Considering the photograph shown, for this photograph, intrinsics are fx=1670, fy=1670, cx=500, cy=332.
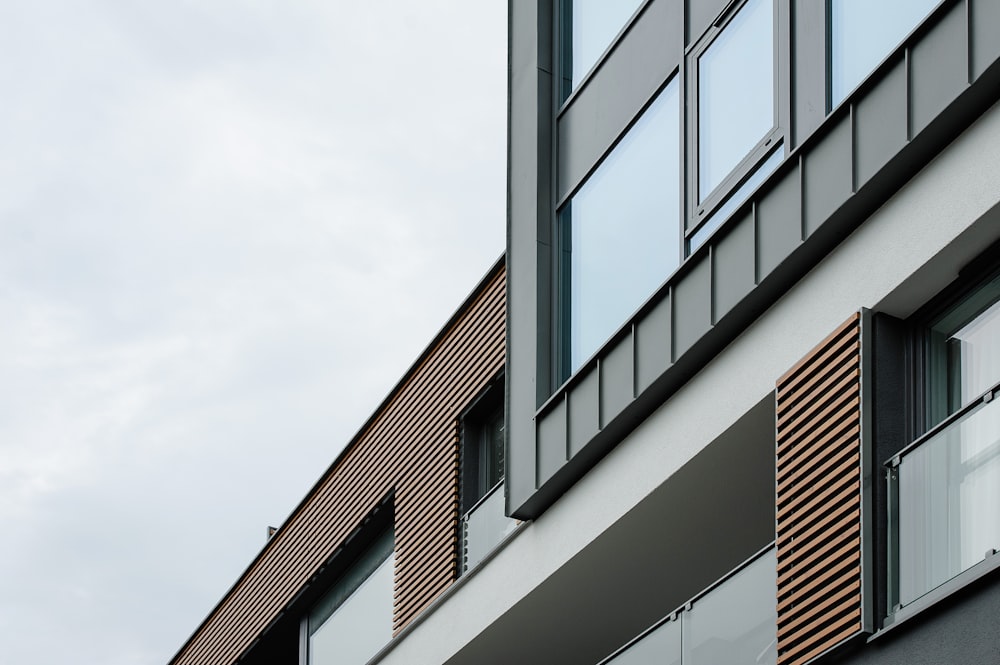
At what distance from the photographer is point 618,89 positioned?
50.8 feet

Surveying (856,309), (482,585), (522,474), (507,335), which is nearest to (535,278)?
(507,335)

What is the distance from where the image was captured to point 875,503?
10336mm

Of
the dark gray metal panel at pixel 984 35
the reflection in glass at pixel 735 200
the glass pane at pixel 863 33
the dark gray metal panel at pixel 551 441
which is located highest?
the glass pane at pixel 863 33

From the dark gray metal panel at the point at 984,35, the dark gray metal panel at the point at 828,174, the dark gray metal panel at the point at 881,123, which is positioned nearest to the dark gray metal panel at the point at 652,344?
the dark gray metal panel at the point at 828,174

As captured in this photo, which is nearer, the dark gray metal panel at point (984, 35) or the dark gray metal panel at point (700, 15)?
the dark gray metal panel at point (984, 35)

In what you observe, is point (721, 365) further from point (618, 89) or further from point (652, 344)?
point (618, 89)

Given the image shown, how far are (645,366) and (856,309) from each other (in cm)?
294

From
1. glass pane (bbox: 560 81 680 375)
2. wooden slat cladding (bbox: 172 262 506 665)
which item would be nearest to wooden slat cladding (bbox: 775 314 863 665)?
glass pane (bbox: 560 81 680 375)

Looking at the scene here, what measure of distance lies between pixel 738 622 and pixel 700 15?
5.27 meters

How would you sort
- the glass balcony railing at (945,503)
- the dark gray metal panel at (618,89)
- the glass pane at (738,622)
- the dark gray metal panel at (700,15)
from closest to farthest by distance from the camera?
1. the glass balcony railing at (945,503)
2. the glass pane at (738,622)
3. the dark gray metal panel at (700,15)
4. the dark gray metal panel at (618,89)

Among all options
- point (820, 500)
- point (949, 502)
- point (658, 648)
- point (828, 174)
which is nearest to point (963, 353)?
point (820, 500)

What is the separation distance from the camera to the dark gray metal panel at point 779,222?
11.8 metres

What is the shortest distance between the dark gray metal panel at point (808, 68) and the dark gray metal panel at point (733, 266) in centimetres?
76

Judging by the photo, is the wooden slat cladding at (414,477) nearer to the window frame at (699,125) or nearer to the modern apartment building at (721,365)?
the modern apartment building at (721,365)
